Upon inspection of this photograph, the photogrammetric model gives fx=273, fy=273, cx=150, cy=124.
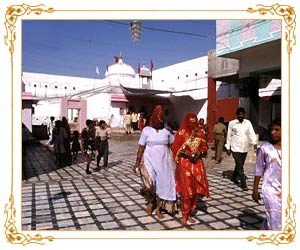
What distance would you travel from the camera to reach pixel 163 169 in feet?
12.5

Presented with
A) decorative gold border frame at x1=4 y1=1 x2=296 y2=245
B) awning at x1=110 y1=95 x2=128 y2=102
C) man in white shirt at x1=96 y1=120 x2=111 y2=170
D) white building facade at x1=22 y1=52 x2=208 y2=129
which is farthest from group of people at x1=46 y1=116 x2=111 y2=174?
awning at x1=110 y1=95 x2=128 y2=102

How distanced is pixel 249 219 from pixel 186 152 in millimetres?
1319

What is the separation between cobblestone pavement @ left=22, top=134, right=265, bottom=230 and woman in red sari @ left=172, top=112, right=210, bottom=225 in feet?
1.02

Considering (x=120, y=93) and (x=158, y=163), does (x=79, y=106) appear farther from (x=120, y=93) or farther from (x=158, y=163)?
(x=158, y=163)

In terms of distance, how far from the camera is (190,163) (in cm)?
375

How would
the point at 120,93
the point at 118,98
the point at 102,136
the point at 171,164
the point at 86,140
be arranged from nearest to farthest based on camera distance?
the point at 171,164 → the point at 102,136 → the point at 86,140 → the point at 118,98 → the point at 120,93

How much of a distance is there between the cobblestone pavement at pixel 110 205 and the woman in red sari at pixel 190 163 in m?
0.31

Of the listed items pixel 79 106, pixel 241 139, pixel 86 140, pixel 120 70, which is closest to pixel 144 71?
pixel 120 70

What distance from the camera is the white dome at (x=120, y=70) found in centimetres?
3016

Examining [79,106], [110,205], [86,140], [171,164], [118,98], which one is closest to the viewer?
[171,164]

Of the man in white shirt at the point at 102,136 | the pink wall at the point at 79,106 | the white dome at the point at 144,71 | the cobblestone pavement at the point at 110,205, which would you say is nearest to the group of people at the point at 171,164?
the cobblestone pavement at the point at 110,205

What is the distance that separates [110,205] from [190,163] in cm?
161
